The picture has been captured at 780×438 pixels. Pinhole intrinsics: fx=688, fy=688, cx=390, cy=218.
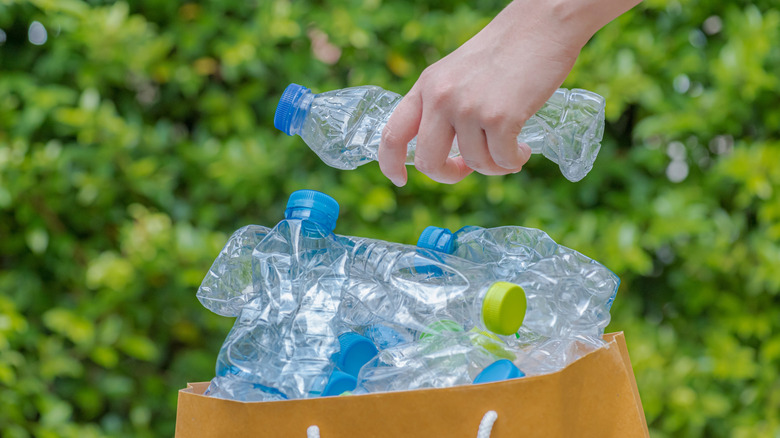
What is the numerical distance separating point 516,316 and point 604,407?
130 mm

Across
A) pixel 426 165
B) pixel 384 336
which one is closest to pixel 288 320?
pixel 384 336

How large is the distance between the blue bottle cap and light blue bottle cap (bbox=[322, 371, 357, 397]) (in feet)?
0.34

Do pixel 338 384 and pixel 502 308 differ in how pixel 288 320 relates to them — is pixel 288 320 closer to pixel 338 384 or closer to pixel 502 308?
pixel 338 384

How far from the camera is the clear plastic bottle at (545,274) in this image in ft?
2.51

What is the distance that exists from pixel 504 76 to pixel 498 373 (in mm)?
277

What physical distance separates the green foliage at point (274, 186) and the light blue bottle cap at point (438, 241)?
70 cm

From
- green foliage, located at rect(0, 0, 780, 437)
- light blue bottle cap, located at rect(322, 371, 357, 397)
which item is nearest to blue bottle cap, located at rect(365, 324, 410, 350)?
light blue bottle cap, located at rect(322, 371, 357, 397)

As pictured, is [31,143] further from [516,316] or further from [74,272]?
[516,316]

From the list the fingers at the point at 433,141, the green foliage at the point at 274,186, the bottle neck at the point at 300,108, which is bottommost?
the green foliage at the point at 274,186

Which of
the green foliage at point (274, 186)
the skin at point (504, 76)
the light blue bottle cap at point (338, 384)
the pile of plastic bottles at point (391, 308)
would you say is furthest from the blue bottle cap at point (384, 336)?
the green foliage at point (274, 186)

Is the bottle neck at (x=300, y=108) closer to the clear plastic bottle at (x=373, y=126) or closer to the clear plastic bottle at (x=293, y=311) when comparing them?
the clear plastic bottle at (x=373, y=126)

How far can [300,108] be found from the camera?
0.84 m

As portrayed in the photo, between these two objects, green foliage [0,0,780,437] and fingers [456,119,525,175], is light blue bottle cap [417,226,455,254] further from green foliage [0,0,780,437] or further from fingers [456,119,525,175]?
green foliage [0,0,780,437]

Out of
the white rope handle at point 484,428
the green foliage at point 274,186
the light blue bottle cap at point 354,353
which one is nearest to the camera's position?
the white rope handle at point 484,428
